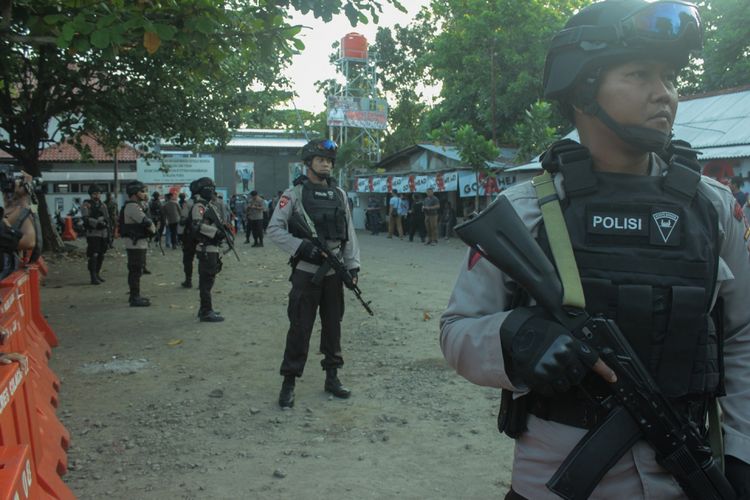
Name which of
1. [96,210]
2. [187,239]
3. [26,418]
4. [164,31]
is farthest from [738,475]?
[96,210]

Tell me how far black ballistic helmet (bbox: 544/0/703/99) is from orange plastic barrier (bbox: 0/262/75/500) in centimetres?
216

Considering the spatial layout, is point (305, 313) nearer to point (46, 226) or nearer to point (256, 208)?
point (46, 226)

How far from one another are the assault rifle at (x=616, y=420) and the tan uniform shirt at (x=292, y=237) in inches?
142

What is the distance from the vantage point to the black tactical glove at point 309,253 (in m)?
5.02

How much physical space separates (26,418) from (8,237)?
3097 mm

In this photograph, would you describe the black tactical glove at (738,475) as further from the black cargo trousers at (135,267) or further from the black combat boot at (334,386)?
the black cargo trousers at (135,267)

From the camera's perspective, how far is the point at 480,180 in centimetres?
2141

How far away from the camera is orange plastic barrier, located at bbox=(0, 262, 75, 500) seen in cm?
242

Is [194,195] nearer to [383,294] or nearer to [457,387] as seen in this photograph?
[383,294]

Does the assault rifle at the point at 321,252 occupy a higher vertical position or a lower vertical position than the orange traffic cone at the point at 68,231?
higher

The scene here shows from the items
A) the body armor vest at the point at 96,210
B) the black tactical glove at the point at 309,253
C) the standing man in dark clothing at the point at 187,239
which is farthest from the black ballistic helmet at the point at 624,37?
the body armor vest at the point at 96,210

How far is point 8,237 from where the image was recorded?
5883 mm

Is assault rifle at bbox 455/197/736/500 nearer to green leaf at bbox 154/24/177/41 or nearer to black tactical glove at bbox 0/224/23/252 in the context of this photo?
green leaf at bbox 154/24/177/41

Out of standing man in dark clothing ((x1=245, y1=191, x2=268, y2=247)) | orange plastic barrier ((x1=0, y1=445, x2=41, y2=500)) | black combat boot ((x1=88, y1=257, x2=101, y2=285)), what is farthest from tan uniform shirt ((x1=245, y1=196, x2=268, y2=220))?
orange plastic barrier ((x1=0, y1=445, x2=41, y2=500))
